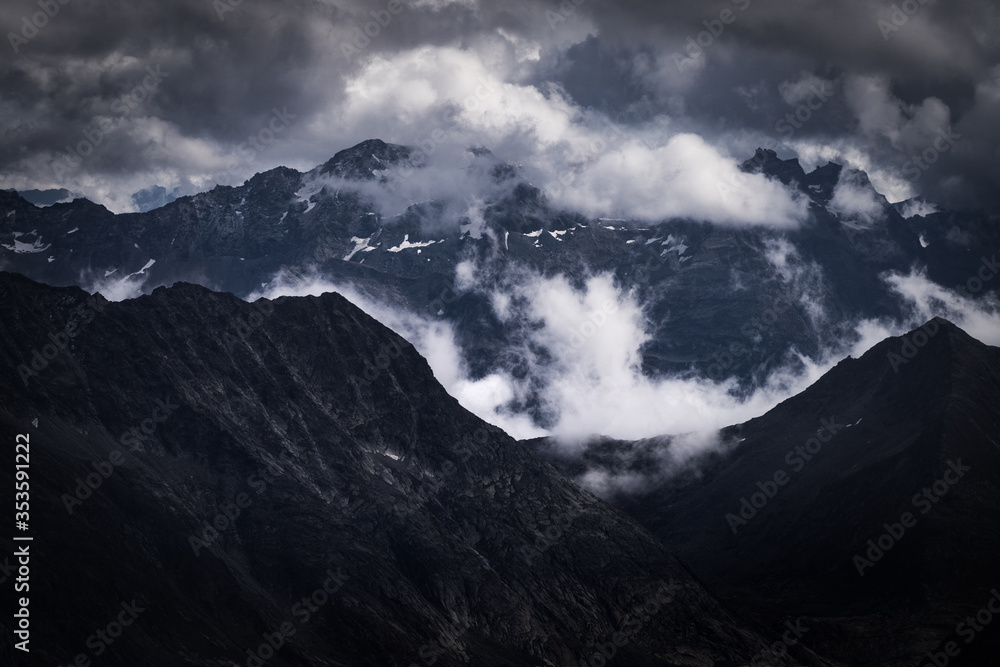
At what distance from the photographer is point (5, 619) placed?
19838 centimetres

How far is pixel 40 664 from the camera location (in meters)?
194

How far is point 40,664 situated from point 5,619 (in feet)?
37.7
